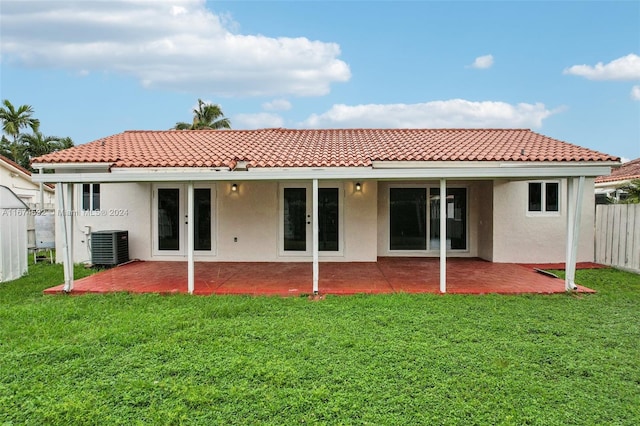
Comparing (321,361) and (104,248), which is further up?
(104,248)

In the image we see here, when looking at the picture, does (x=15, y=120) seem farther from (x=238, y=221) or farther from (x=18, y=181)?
(x=238, y=221)

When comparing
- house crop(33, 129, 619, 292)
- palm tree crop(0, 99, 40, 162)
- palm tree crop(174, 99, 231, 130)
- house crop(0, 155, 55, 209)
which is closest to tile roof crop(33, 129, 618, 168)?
house crop(33, 129, 619, 292)

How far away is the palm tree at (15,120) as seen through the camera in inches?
1369

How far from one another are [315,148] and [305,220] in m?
2.40

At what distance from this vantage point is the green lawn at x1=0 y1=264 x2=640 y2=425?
10.8ft

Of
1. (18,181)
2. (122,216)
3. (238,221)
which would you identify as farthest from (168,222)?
(18,181)

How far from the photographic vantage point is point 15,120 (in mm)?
35188

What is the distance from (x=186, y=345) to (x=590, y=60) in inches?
937

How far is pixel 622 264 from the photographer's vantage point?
10.3m

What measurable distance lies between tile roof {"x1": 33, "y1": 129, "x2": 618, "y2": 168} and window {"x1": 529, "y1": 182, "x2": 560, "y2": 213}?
131 centimetres

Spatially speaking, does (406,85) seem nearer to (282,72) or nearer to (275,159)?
(282,72)

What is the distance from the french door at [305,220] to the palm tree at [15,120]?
1459 inches

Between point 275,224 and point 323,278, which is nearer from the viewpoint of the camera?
point 323,278

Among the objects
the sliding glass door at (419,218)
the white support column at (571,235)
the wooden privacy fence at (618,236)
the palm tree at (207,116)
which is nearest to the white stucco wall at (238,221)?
the sliding glass door at (419,218)
